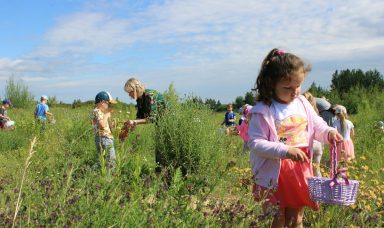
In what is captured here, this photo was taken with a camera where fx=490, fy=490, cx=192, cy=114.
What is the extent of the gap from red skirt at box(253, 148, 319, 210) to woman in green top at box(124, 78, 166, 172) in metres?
2.99

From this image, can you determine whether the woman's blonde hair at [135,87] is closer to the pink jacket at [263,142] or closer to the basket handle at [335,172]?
the pink jacket at [263,142]

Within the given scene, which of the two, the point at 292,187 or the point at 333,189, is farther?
the point at 292,187

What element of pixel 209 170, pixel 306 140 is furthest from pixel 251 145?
pixel 209 170

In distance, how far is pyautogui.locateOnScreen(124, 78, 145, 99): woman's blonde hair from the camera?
5.94 m

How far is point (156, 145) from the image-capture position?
600cm

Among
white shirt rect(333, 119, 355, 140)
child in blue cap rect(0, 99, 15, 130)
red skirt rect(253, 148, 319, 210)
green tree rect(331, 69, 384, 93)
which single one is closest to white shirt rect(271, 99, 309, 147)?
red skirt rect(253, 148, 319, 210)

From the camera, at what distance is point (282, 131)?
117 inches

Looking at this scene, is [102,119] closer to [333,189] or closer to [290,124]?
[290,124]

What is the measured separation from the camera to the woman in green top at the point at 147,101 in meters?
5.94

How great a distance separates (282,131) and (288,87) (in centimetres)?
27

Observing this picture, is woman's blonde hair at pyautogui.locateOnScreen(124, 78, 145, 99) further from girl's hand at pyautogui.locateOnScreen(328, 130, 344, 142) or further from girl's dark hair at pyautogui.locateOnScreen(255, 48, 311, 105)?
girl's hand at pyautogui.locateOnScreen(328, 130, 344, 142)

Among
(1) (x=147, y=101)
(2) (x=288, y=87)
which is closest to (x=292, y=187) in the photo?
(2) (x=288, y=87)

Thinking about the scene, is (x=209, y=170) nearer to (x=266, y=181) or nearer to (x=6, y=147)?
(x=266, y=181)

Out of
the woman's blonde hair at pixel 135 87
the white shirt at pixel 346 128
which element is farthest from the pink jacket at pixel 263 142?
the white shirt at pixel 346 128
